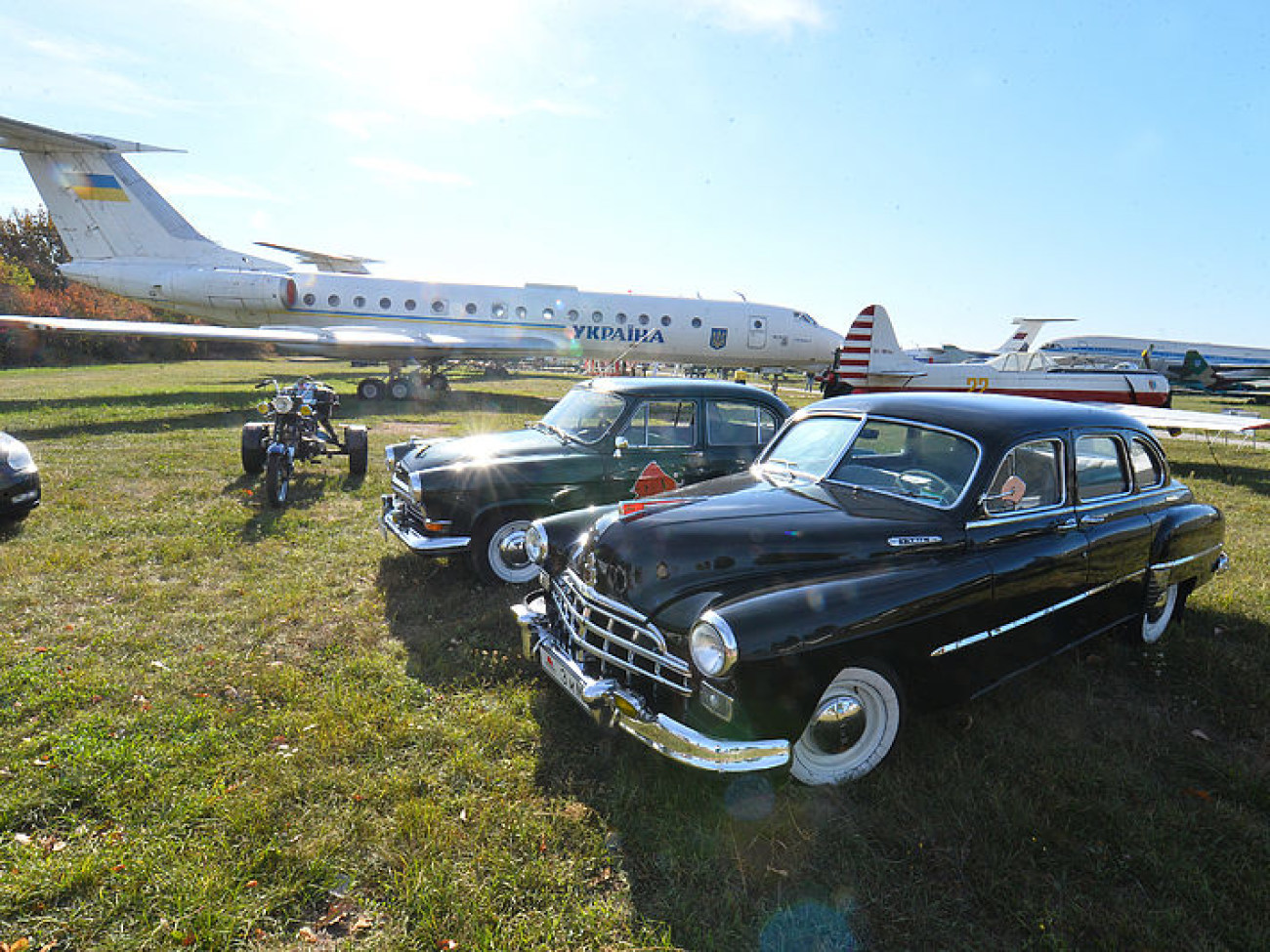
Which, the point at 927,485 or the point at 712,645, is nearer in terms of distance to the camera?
the point at 712,645

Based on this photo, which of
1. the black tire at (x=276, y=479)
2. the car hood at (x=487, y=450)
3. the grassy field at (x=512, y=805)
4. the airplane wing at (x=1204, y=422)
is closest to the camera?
the grassy field at (x=512, y=805)

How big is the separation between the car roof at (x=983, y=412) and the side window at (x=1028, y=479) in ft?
0.44

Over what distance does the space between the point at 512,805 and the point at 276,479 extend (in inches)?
233

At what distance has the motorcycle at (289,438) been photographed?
743cm

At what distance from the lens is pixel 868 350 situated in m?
16.1

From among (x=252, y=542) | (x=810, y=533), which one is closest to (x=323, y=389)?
(x=252, y=542)

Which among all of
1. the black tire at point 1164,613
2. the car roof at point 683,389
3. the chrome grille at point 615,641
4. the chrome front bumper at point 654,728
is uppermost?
the car roof at point 683,389

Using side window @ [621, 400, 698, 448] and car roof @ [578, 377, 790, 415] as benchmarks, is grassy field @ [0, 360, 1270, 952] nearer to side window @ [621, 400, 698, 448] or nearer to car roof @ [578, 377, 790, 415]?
side window @ [621, 400, 698, 448]

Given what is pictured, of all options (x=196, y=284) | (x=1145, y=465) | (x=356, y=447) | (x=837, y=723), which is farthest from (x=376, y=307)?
(x=837, y=723)

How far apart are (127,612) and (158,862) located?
9.78 ft

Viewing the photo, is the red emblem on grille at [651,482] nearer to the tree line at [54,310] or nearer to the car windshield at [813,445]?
the car windshield at [813,445]

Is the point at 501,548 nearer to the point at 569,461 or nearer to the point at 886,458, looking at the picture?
the point at 569,461

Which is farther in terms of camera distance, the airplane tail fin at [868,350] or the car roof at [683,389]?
the airplane tail fin at [868,350]

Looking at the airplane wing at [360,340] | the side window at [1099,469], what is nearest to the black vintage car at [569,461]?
the side window at [1099,469]
